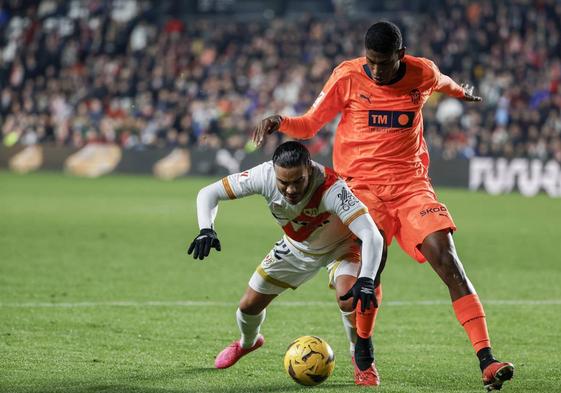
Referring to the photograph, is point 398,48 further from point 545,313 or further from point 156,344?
point 545,313

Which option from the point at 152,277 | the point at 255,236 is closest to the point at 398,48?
the point at 152,277

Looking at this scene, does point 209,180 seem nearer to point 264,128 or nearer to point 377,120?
point 377,120

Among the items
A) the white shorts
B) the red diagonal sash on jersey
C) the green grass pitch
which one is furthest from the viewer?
the white shorts

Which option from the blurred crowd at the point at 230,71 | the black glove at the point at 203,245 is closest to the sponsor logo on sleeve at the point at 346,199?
the black glove at the point at 203,245

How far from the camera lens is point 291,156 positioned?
623 cm

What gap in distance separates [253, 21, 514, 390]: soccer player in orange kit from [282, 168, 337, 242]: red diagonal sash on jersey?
1.38ft

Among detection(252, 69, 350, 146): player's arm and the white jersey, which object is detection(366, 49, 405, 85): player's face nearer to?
detection(252, 69, 350, 146): player's arm

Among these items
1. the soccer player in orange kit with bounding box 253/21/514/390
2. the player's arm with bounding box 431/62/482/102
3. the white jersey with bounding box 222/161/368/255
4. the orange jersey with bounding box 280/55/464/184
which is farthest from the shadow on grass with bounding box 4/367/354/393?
the player's arm with bounding box 431/62/482/102

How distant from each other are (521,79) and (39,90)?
14837mm

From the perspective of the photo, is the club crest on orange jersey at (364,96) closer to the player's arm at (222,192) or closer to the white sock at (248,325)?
the player's arm at (222,192)

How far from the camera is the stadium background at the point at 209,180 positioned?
749cm

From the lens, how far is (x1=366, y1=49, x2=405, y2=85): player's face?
6750 millimetres

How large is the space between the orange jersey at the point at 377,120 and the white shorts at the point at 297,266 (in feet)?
1.69

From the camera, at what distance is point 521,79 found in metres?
26.2
